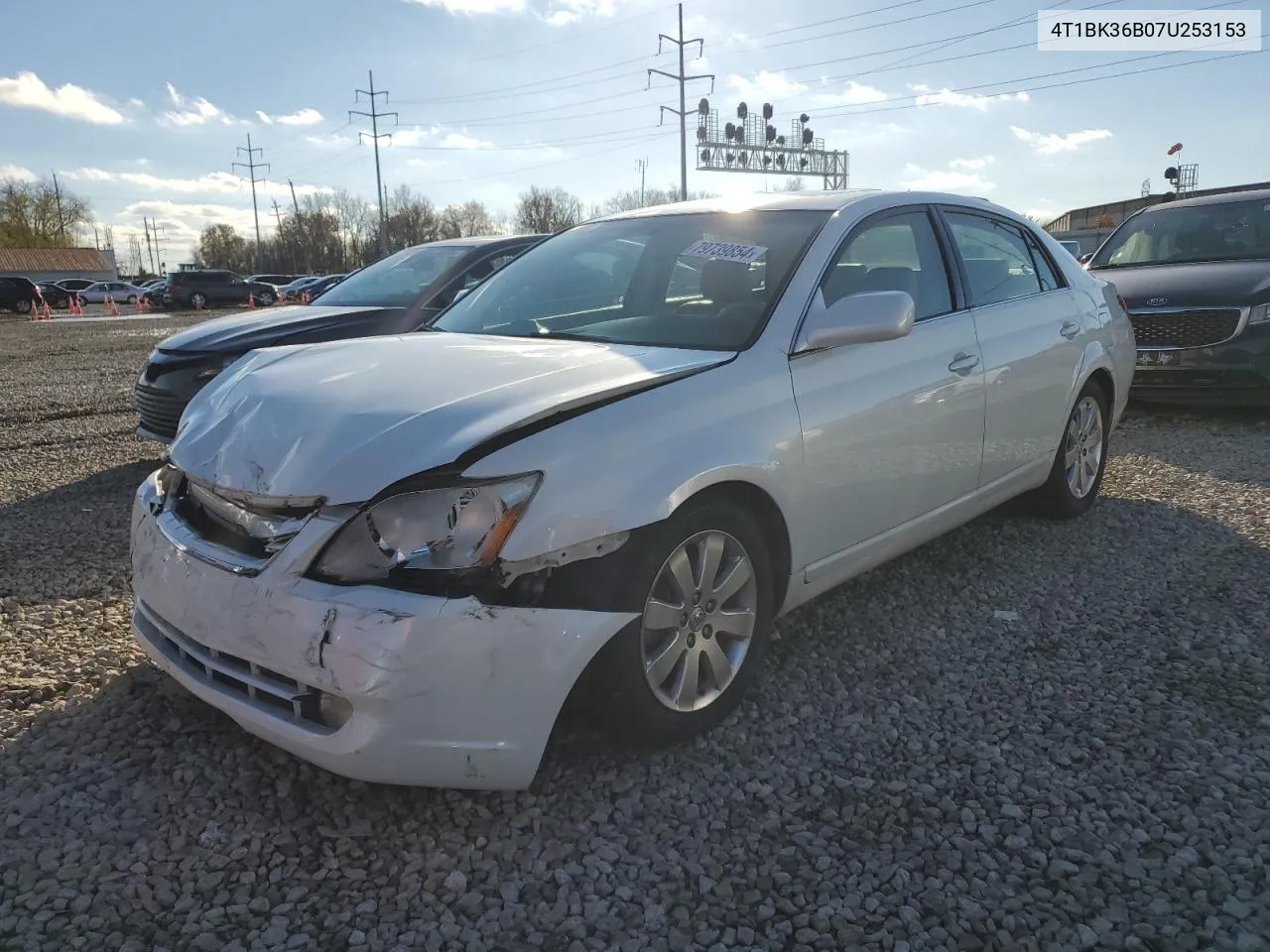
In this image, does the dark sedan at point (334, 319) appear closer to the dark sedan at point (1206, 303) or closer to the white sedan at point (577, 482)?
the white sedan at point (577, 482)

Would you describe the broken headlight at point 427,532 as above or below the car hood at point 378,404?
below

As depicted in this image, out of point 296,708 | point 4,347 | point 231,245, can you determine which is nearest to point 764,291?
point 296,708

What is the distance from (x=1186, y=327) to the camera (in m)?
7.44

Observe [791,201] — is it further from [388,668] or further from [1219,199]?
[1219,199]

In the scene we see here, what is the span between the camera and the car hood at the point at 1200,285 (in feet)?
24.0

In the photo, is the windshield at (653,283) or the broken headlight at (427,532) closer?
the broken headlight at (427,532)

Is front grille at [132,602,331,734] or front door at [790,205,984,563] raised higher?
front door at [790,205,984,563]

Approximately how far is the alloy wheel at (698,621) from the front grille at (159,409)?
419 centimetres

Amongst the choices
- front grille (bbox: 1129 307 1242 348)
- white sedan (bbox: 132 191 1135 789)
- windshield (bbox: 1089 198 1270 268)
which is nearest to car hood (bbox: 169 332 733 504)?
white sedan (bbox: 132 191 1135 789)

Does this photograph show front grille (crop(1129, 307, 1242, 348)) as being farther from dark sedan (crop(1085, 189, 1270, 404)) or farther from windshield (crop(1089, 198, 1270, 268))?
windshield (crop(1089, 198, 1270, 268))

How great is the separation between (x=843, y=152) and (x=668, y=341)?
52.4 m

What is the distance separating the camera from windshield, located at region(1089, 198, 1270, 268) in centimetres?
812

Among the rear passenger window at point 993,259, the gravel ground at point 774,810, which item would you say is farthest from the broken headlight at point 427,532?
the rear passenger window at point 993,259

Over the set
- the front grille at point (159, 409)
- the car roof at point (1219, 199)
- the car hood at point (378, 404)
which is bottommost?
the front grille at point (159, 409)
